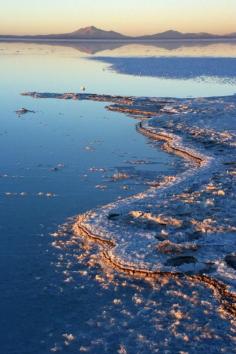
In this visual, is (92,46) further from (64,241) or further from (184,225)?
(64,241)

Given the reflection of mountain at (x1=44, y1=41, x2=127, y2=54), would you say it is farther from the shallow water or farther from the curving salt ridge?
the curving salt ridge

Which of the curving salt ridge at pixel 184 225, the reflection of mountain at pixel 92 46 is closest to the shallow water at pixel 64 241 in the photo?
the curving salt ridge at pixel 184 225

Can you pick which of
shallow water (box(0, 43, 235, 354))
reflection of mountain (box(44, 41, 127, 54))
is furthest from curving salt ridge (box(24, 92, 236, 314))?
reflection of mountain (box(44, 41, 127, 54))

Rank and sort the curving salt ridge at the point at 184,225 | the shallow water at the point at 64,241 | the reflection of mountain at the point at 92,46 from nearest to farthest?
the shallow water at the point at 64,241
the curving salt ridge at the point at 184,225
the reflection of mountain at the point at 92,46

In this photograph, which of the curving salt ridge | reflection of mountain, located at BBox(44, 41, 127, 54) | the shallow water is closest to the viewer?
the shallow water

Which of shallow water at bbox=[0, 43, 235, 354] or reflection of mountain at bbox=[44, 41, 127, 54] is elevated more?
reflection of mountain at bbox=[44, 41, 127, 54]

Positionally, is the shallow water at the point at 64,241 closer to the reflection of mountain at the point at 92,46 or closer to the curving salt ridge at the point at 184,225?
the curving salt ridge at the point at 184,225
